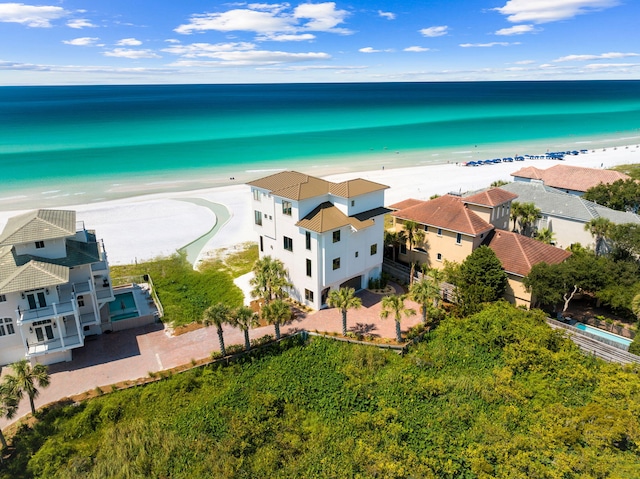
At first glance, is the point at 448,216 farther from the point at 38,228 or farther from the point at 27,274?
the point at 27,274

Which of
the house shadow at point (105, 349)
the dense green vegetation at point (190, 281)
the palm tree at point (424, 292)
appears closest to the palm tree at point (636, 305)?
the palm tree at point (424, 292)

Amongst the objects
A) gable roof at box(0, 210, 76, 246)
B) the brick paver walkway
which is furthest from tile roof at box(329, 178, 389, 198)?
gable roof at box(0, 210, 76, 246)

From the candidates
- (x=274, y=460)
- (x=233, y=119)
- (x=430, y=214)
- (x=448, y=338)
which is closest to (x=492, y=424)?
(x=448, y=338)

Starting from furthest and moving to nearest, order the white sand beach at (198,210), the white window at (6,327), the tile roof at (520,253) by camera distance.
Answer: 1. the white sand beach at (198,210)
2. the tile roof at (520,253)
3. the white window at (6,327)

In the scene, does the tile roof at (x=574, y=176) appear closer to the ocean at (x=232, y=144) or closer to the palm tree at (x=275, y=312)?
the ocean at (x=232, y=144)

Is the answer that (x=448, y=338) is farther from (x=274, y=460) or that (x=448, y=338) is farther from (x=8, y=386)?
(x=8, y=386)

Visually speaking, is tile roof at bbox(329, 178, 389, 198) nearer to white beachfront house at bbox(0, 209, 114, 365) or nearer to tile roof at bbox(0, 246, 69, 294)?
white beachfront house at bbox(0, 209, 114, 365)

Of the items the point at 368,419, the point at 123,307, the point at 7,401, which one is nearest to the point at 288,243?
the point at 123,307
